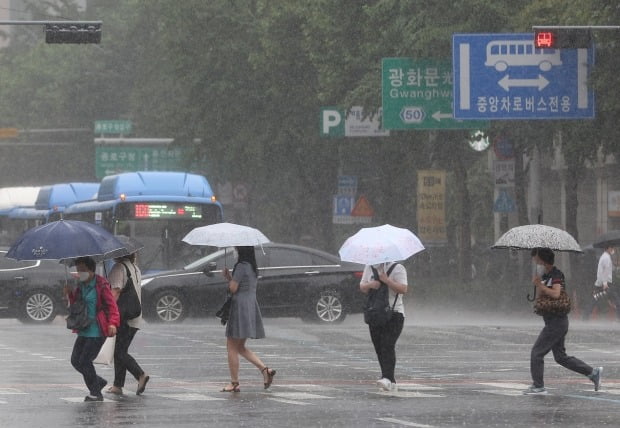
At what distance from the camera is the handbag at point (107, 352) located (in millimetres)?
17359

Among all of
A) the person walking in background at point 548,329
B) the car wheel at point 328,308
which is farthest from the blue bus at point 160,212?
the person walking in background at point 548,329

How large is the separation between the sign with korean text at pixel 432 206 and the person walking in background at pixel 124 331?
2719 cm

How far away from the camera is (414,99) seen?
128 feet

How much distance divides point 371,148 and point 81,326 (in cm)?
3384

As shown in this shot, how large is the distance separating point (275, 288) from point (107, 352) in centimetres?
1600

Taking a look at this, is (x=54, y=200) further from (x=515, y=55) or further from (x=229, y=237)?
(x=229, y=237)

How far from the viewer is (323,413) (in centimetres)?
1559

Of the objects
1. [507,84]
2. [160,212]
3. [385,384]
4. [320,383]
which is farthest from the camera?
[160,212]

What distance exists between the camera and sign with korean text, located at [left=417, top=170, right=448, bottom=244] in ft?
146

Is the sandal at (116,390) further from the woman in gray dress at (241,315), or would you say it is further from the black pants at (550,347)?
the black pants at (550,347)

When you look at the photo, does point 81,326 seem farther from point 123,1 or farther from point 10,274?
point 123,1

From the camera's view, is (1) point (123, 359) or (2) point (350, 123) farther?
(2) point (350, 123)

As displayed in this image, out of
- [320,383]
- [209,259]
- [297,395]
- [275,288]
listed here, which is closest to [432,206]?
[275,288]

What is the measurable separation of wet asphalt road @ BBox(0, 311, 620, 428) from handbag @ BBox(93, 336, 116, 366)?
388mm
